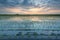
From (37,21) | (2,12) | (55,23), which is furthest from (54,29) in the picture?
(2,12)

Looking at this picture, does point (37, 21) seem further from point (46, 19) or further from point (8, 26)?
point (8, 26)

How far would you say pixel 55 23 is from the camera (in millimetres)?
2893

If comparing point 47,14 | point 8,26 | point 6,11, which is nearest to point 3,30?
point 8,26

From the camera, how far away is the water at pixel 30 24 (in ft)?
9.50

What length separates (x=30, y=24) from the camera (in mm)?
2918

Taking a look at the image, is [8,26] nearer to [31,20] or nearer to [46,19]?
[31,20]

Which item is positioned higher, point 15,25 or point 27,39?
point 15,25

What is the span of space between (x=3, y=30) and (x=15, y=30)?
0.17 metres

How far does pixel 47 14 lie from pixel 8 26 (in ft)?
1.85

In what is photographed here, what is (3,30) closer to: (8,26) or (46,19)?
(8,26)

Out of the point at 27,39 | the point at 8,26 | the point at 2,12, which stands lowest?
the point at 27,39

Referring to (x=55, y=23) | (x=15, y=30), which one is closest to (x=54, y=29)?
(x=55, y=23)

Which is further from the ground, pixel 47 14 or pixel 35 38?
pixel 47 14

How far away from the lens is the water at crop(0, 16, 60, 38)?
289 centimetres
